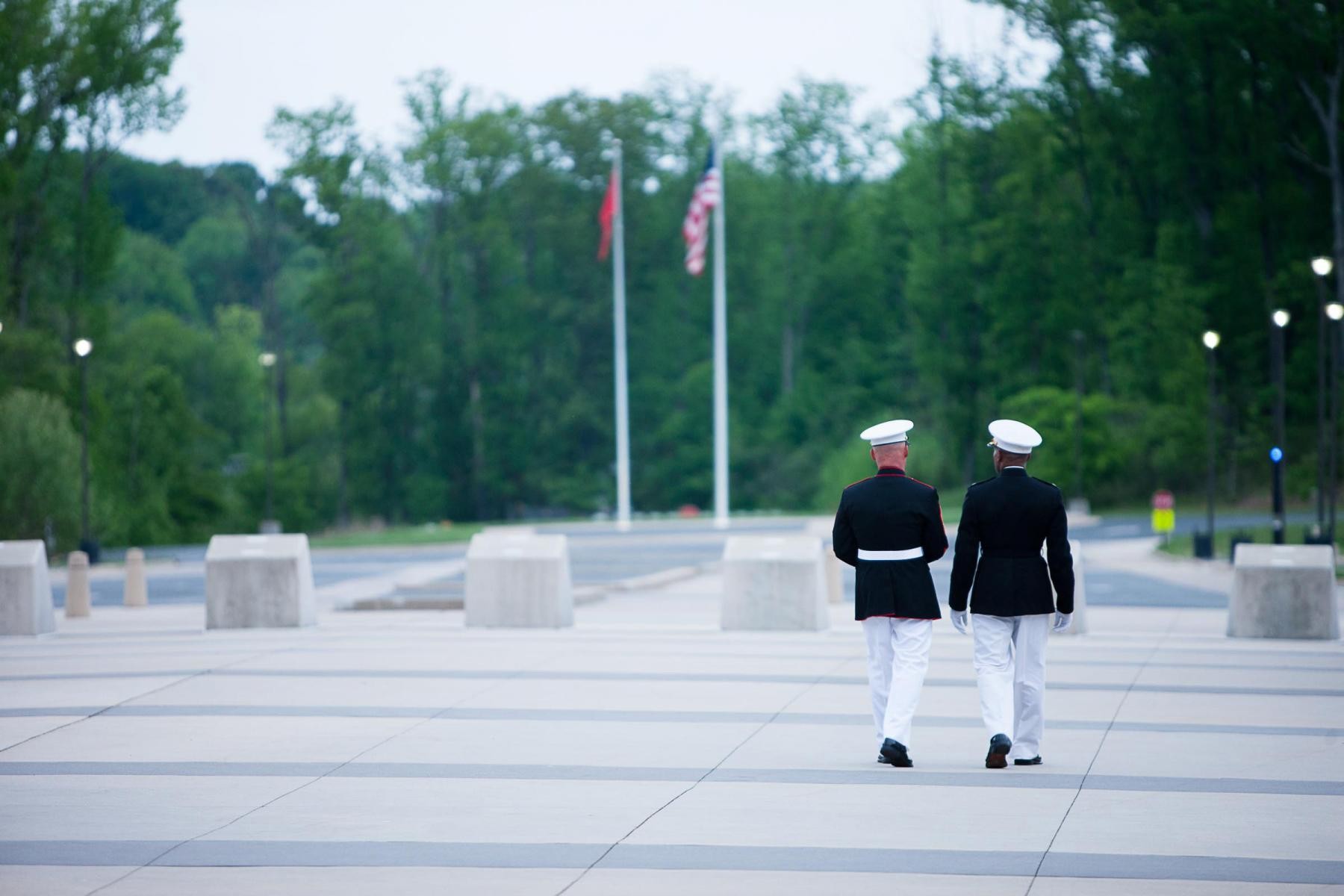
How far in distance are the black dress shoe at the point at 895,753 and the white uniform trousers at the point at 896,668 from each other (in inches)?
1.5

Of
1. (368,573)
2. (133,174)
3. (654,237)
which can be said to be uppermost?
(133,174)

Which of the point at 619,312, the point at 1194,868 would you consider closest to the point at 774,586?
the point at 1194,868

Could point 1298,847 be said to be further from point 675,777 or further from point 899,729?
point 675,777

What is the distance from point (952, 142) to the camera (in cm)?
7988

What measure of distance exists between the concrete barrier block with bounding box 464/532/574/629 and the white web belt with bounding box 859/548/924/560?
8387 mm

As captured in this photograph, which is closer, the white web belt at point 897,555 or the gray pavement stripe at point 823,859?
the gray pavement stripe at point 823,859

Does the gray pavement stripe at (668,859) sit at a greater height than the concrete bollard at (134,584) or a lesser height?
greater

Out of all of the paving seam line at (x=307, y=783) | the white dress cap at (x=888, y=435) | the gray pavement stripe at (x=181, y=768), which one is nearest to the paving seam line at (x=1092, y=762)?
the white dress cap at (x=888, y=435)

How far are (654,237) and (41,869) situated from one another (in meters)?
79.1

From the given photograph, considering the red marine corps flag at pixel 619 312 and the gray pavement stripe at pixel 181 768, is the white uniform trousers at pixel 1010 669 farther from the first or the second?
the red marine corps flag at pixel 619 312

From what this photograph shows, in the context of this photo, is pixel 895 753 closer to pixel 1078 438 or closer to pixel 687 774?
pixel 687 774

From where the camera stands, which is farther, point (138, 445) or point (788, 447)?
point (788, 447)

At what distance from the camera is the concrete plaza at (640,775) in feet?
23.9

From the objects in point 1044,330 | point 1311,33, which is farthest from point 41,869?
point 1044,330
